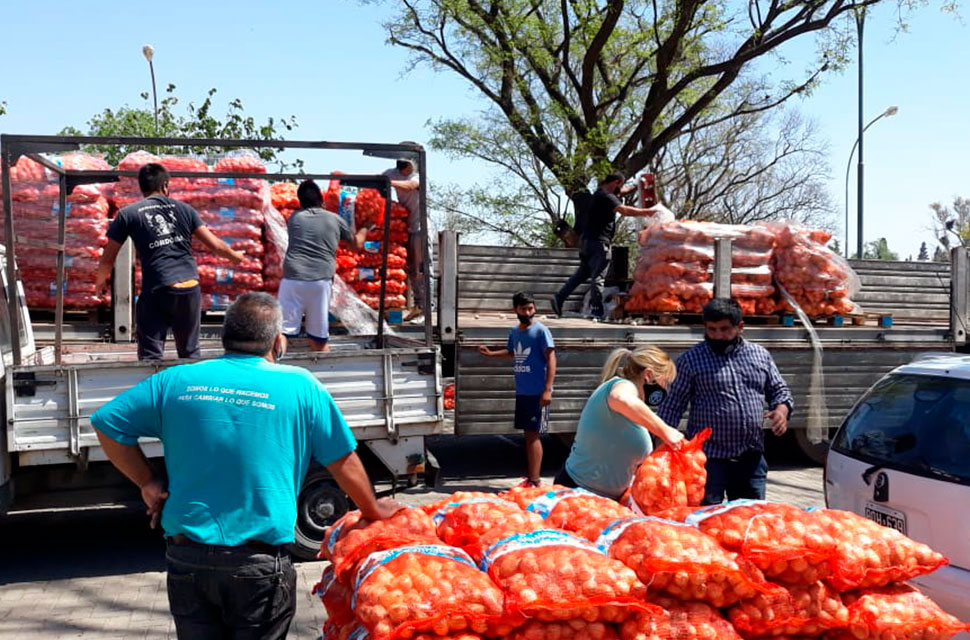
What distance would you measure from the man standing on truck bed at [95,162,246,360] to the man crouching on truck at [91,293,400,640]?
132 inches

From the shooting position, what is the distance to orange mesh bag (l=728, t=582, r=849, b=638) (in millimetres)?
3098

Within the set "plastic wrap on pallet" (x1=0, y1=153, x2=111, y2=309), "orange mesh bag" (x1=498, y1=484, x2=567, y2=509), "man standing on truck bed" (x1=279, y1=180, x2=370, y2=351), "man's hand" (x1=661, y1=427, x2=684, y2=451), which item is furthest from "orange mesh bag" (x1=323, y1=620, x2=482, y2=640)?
"plastic wrap on pallet" (x1=0, y1=153, x2=111, y2=309)

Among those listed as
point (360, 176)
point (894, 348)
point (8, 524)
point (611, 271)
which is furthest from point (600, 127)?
point (8, 524)

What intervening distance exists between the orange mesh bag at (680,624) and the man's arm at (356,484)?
997mm

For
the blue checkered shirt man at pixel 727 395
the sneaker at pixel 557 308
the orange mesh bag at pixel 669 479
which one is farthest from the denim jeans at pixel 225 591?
the sneaker at pixel 557 308

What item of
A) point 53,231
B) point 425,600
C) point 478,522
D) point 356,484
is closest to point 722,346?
point 478,522

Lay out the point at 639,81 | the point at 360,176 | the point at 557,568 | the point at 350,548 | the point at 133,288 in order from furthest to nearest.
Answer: the point at 639,81, the point at 133,288, the point at 360,176, the point at 350,548, the point at 557,568

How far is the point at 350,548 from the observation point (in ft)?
10.8

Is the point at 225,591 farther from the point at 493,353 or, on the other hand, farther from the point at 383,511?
the point at 493,353

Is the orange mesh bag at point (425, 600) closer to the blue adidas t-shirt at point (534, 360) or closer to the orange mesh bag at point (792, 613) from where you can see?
the orange mesh bag at point (792, 613)

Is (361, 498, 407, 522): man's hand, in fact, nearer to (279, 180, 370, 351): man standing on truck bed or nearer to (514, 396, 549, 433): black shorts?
(279, 180, 370, 351): man standing on truck bed

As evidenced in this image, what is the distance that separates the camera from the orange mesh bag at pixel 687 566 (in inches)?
119

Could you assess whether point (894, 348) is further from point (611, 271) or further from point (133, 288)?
point (133, 288)

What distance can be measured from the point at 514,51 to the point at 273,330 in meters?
17.4
